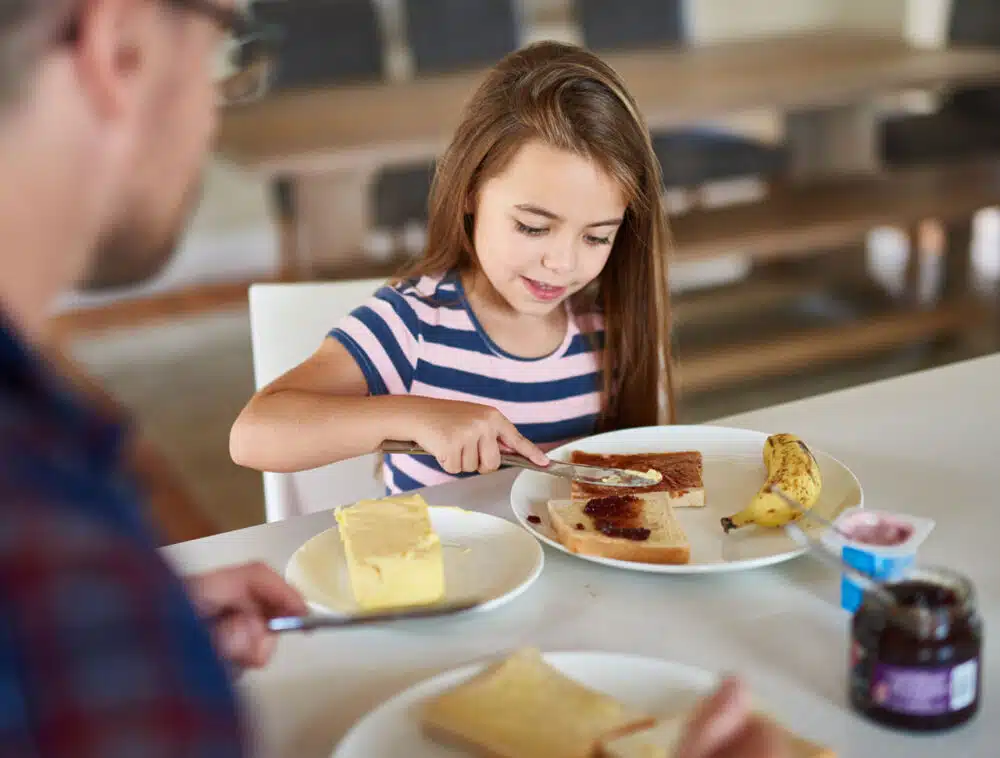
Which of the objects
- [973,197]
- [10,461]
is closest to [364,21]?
[973,197]

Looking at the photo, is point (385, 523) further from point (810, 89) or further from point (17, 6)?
point (810, 89)

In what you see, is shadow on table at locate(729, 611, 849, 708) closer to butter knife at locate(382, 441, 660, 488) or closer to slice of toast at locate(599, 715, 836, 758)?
slice of toast at locate(599, 715, 836, 758)

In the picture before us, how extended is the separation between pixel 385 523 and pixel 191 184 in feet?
1.45

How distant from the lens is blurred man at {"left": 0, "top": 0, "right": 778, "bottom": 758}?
0.41 metres

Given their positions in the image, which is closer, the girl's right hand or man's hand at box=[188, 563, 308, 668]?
man's hand at box=[188, 563, 308, 668]

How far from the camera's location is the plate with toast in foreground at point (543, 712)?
2.46 ft

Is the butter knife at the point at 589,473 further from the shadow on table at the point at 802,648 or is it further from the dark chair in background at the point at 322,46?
the dark chair in background at the point at 322,46

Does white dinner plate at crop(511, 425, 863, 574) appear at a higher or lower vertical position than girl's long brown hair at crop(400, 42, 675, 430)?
lower

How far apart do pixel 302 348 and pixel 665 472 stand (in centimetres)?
56

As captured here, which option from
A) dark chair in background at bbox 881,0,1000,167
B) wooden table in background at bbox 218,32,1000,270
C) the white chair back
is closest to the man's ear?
the white chair back

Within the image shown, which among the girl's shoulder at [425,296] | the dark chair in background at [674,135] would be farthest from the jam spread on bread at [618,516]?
the dark chair in background at [674,135]

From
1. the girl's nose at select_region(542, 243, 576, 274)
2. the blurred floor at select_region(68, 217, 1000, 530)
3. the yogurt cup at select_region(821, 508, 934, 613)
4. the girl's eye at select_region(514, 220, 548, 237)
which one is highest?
the girl's eye at select_region(514, 220, 548, 237)

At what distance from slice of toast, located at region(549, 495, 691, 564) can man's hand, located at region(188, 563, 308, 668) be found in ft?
0.93

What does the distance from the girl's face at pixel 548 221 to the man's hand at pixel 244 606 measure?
634 millimetres
